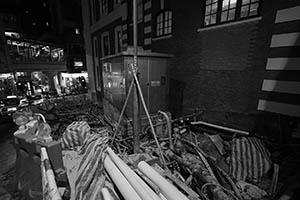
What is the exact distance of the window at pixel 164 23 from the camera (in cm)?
595

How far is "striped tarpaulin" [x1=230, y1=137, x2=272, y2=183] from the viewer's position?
118 inches

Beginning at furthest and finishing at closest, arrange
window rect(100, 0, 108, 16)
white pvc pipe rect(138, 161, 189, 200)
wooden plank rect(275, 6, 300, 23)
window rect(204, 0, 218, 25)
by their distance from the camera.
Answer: window rect(100, 0, 108, 16) < window rect(204, 0, 218, 25) < wooden plank rect(275, 6, 300, 23) < white pvc pipe rect(138, 161, 189, 200)

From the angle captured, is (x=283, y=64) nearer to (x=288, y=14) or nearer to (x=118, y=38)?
(x=288, y=14)

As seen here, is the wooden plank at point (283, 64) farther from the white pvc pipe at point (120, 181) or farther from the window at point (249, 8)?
the white pvc pipe at point (120, 181)

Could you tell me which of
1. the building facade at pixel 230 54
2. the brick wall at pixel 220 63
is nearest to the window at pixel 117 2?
the building facade at pixel 230 54

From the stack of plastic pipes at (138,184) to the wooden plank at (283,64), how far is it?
3945mm

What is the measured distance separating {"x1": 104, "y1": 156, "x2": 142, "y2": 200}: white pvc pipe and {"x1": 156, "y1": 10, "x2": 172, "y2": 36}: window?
567cm

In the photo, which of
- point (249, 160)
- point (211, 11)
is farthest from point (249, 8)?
point (249, 160)

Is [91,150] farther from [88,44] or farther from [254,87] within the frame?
[88,44]

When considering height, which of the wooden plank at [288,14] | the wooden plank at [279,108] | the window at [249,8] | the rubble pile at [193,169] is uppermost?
the window at [249,8]

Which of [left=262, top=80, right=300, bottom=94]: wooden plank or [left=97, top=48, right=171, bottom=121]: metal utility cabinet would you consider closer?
→ [left=262, top=80, right=300, bottom=94]: wooden plank

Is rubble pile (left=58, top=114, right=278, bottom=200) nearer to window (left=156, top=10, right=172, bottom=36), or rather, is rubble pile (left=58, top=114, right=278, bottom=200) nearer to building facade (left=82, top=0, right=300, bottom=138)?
building facade (left=82, top=0, right=300, bottom=138)

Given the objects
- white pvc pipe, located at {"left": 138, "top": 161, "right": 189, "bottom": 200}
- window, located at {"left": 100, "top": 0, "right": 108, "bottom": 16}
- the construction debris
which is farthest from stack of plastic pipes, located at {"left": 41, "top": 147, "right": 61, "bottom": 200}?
window, located at {"left": 100, "top": 0, "right": 108, "bottom": 16}

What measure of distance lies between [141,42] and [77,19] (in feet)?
80.1
